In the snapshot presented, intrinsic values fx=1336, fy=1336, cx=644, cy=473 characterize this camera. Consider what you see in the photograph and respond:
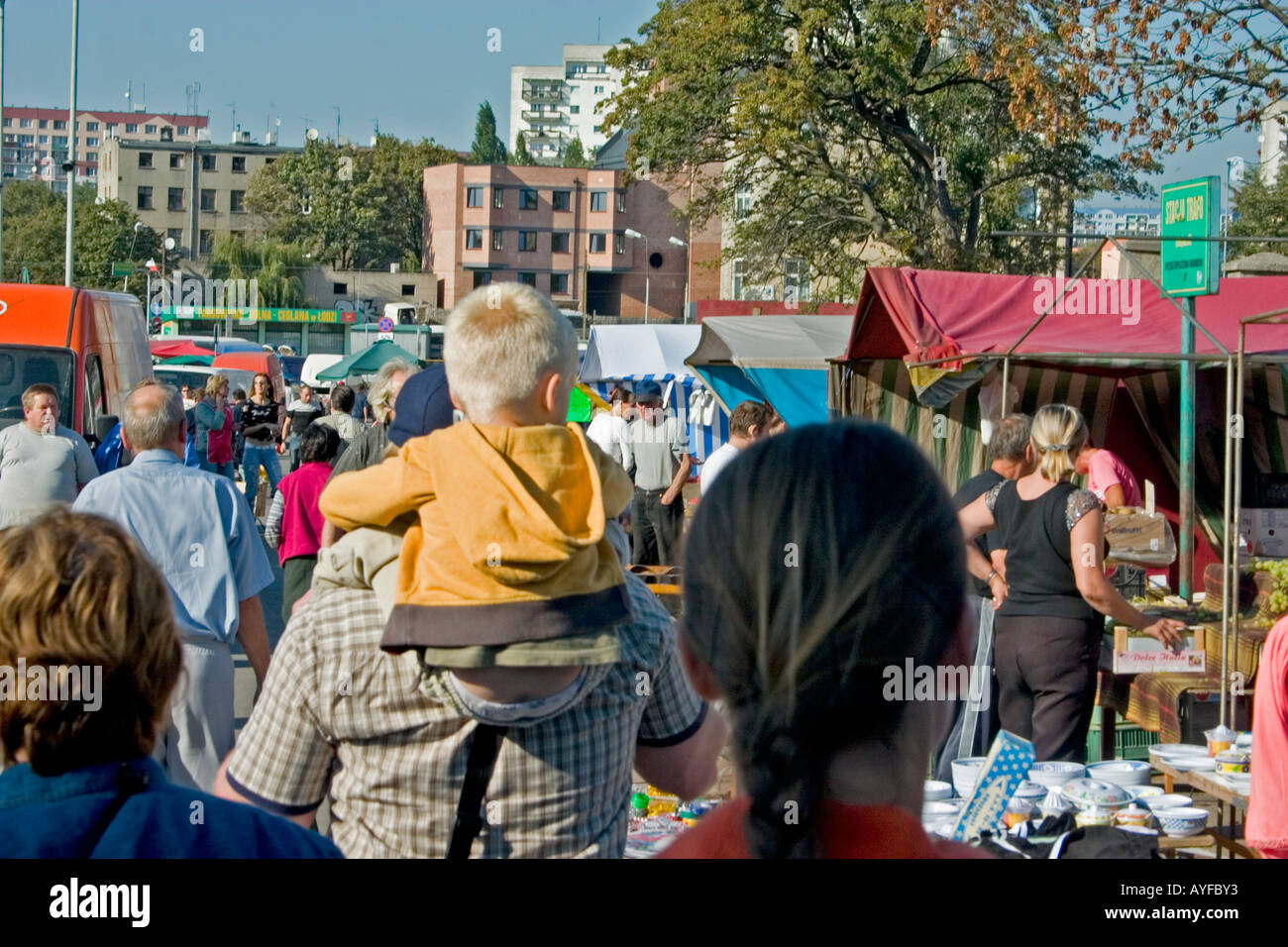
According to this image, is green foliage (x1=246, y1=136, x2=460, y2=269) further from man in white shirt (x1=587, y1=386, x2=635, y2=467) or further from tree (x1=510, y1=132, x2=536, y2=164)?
man in white shirt (x1=587, y1=386, x2=635, y2=467)

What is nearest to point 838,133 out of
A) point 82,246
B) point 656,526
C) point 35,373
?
point 656,526

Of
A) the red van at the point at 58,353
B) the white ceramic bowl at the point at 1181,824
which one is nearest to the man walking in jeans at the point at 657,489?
the red van at the point at 58,353

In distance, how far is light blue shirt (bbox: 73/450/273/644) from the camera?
15.6 ft

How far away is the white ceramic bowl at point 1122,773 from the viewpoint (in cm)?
500

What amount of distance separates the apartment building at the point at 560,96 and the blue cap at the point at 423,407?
148181 millimetres

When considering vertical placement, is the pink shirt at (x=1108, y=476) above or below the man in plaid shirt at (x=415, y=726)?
above

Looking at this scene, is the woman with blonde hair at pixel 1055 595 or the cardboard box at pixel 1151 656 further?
the cardboard box at pixel 1151 656

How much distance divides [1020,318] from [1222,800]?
5828 mm

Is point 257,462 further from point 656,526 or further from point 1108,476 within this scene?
point 1108,476

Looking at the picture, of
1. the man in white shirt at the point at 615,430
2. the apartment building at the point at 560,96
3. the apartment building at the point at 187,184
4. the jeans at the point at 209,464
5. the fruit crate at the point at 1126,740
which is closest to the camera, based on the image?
the fruit crate at the point at 1126,740

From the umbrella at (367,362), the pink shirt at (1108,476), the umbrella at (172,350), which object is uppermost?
the umbrella at (172,350)

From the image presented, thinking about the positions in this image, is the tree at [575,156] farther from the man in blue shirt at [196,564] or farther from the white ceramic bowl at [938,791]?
the white ceramic bowl at [938,791]

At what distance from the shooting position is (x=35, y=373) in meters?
11.2

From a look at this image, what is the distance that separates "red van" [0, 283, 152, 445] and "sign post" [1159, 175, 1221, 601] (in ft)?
26.1
